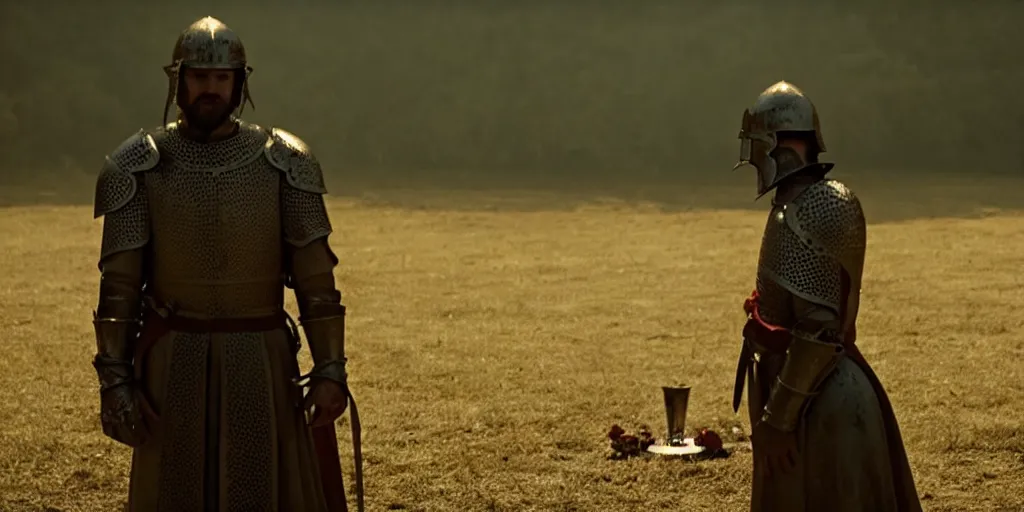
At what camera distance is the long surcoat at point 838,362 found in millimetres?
3254

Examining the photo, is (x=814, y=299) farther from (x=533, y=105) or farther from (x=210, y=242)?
(x=533, y=105)

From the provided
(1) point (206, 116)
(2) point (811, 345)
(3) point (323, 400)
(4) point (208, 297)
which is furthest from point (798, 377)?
(1) point (206, 116)

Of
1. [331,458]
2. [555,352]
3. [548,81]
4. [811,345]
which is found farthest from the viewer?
[548,81]

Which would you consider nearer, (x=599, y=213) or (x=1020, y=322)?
(x=1020, y=322)

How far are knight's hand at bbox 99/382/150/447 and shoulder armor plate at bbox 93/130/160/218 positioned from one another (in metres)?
0.40

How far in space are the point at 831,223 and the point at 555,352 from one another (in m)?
5.05

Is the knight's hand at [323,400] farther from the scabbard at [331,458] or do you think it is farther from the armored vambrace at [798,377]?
the armored vambrace at [798,377]

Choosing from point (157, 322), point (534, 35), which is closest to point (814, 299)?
point (157, 322)

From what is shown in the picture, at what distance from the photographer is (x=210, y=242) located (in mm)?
3338

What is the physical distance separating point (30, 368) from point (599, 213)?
7874 millimetres

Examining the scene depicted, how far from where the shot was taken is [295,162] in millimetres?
3391

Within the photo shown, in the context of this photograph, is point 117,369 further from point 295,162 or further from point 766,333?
point 766,333

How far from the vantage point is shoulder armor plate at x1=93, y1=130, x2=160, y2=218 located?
10.8 ft

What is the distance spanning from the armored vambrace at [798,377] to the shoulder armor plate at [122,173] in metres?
1.48
